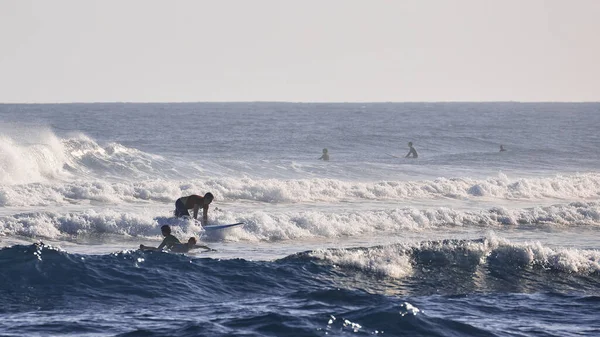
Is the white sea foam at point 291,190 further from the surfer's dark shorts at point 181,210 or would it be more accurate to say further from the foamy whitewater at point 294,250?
the surfer's dark shorts at point 181,210

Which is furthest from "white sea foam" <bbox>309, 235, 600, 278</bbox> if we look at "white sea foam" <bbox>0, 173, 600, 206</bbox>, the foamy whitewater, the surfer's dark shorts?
"white sea foam" <bbox>0, 173, 600, 206</bbox>

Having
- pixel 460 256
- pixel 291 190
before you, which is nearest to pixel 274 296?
pixel 460 256

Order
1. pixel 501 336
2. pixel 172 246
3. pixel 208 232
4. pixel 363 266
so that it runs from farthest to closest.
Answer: pixel 208 232 → pixel 172 246 → pixel 363 266 → pixel 501 336

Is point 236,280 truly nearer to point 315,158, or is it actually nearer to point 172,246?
point 172,246

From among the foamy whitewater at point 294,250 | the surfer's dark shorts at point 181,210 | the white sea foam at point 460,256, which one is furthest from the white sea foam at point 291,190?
the white sea foam at point 460,256

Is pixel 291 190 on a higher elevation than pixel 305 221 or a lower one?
higher

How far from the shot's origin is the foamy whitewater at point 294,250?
42.9 feet

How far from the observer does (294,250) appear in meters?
21.0

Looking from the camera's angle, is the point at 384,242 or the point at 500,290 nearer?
the point at 500,290

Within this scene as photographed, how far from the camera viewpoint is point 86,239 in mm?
21812

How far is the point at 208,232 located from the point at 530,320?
9.96 metres

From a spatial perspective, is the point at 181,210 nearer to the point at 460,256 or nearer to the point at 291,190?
the point at 460,256

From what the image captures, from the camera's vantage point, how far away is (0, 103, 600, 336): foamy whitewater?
42.9 feet

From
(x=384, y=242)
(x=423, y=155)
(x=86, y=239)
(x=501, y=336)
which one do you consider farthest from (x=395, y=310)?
(x=423, y=155)
